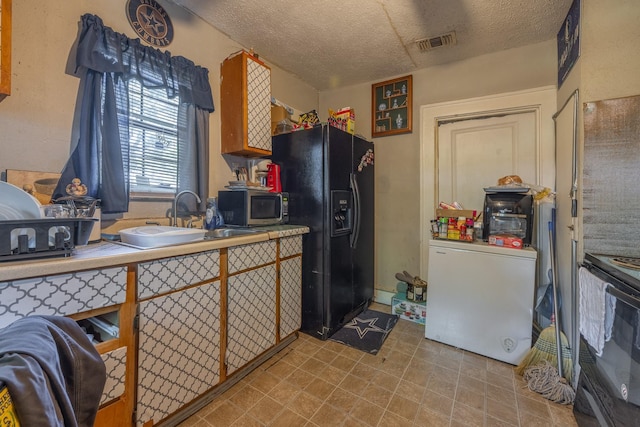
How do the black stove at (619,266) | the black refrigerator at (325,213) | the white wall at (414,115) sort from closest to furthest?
the black stove at (619,266)
the black refrigerator at (325,213)
the white wall at (414,115)

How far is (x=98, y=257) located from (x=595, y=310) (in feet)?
7.42

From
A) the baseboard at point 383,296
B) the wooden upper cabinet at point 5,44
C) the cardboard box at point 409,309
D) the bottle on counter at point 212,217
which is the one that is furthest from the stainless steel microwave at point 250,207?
the baseboard at point 383,296

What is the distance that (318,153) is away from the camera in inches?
89.3

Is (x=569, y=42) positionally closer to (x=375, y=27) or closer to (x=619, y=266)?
(x=375, y=27)

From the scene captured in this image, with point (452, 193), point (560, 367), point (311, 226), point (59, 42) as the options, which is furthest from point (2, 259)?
point (452, 193)

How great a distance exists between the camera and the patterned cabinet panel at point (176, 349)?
1.27 metres

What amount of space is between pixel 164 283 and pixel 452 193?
267 cm

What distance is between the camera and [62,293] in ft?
3.36

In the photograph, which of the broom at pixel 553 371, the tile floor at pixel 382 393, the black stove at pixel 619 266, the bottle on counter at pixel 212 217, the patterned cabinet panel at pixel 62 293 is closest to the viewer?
the patterned cabinet panel at pixel 62 293

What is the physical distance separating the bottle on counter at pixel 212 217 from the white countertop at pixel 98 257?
51cm

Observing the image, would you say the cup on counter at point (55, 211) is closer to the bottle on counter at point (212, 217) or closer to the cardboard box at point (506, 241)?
the bottle on counter at point (212, 217)

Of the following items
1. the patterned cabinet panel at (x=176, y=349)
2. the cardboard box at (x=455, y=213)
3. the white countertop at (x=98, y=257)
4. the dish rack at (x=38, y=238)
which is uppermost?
the cardboard box at (x=455, y=213)

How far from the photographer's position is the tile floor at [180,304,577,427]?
4.84 feet

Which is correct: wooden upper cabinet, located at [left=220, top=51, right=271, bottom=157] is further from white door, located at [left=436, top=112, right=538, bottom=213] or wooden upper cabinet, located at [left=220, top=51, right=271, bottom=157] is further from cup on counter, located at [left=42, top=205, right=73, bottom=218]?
white door, located at [left=436, top=112, right=538, bottom=213]
